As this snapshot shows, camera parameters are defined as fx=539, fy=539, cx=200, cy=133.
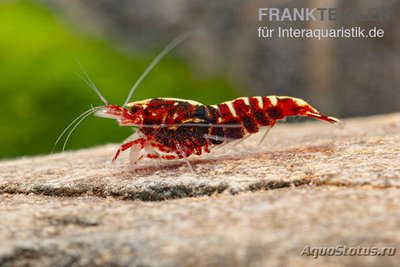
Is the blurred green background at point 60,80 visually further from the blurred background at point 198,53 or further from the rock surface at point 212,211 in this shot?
the rock surface at point 212,211

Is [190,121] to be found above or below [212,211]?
above

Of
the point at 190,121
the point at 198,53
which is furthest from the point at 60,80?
the point at 190,121

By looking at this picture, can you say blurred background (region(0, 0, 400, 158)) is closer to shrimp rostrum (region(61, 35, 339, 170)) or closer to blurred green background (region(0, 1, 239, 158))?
blurred green background (region(0, 1, 239, 158))

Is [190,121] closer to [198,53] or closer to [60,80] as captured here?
[60,80]

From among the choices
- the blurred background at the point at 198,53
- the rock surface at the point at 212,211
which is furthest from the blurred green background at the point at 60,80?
the rock surface at the point at 212,211

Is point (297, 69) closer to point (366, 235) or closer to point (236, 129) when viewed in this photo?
point (236, 129)

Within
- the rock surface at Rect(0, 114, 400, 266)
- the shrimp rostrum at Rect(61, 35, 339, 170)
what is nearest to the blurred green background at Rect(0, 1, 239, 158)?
the shrimp rostrum at Rect(61, 35, 339, 170)
